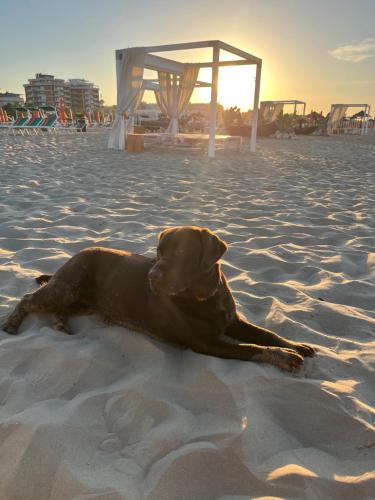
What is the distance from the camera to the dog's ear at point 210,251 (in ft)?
7.40

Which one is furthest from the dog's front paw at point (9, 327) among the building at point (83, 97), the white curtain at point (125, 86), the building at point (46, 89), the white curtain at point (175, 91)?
the building at point (46, 89)

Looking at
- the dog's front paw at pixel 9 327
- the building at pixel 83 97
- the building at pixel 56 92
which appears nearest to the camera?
the dog's front paw at pixel 9 327

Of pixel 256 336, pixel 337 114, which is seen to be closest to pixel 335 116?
pixel 337 114

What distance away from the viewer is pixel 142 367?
222cm

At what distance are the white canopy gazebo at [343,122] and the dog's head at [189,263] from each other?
41531 mm

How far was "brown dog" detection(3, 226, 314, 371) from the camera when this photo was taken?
2256 mm

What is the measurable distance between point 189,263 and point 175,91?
18235 millimetres

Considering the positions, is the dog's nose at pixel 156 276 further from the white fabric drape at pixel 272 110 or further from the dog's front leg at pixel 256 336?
the white fabric drape at pixel 272 110

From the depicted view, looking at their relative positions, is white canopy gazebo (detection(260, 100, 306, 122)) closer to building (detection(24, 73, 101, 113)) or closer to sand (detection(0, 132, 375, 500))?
sand (detection(0, 132, 375, 500))

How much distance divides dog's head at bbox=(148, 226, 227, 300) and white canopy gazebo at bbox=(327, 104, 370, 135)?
41.5 metres

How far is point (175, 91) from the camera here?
18766 millimetres

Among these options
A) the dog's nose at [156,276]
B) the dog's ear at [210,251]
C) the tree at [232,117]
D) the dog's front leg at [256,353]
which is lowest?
the dog's front leg at [256,353]

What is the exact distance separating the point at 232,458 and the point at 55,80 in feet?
555

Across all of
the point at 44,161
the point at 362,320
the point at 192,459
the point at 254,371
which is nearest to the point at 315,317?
the point at 362,320
